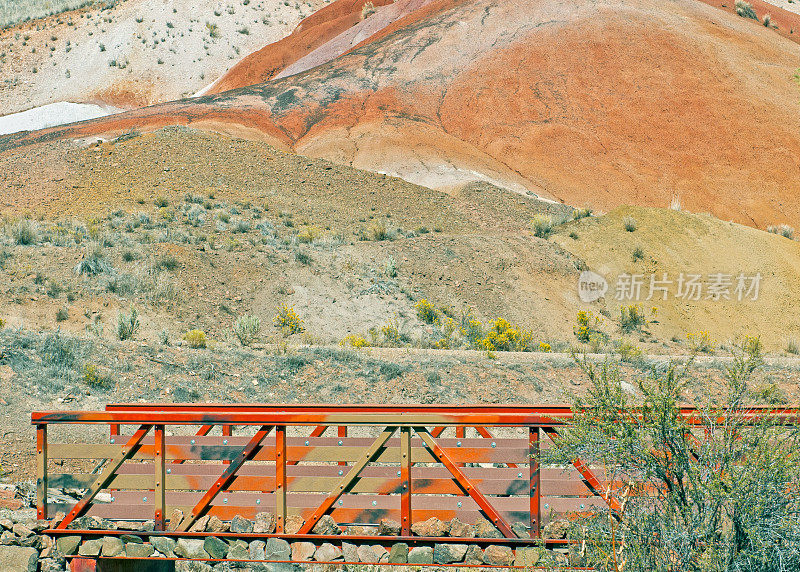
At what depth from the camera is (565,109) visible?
1722 inches

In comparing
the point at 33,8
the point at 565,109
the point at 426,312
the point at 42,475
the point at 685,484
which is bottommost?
the point at 426,312

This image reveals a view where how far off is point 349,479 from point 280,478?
57 cm

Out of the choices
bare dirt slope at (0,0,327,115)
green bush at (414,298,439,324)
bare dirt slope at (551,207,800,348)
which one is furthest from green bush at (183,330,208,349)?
bare dirt slope at (0,0,327,115)

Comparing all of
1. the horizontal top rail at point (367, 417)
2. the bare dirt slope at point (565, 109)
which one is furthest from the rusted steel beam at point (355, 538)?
the bare dirt slope at point (565, 109)

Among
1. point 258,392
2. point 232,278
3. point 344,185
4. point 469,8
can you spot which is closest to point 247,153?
point 344,185

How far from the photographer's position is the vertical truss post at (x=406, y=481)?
6961 mm

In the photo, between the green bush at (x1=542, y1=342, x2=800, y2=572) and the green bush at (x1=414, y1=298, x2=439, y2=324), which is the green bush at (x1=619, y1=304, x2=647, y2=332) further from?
the green bush at (x1=542, y1=342, x2=800, y2=572)

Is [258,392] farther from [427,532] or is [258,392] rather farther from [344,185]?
[344,185]

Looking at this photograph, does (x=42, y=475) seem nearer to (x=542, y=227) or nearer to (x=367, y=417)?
(x=367, y=417)

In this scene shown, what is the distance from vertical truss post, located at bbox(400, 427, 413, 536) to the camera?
22.8 ft

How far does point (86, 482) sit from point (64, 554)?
66cm

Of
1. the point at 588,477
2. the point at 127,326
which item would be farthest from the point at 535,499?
the point at 127,326

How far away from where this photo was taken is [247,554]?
707 centimetres

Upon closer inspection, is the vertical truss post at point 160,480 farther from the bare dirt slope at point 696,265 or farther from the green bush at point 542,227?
the green bush at point 542,227
